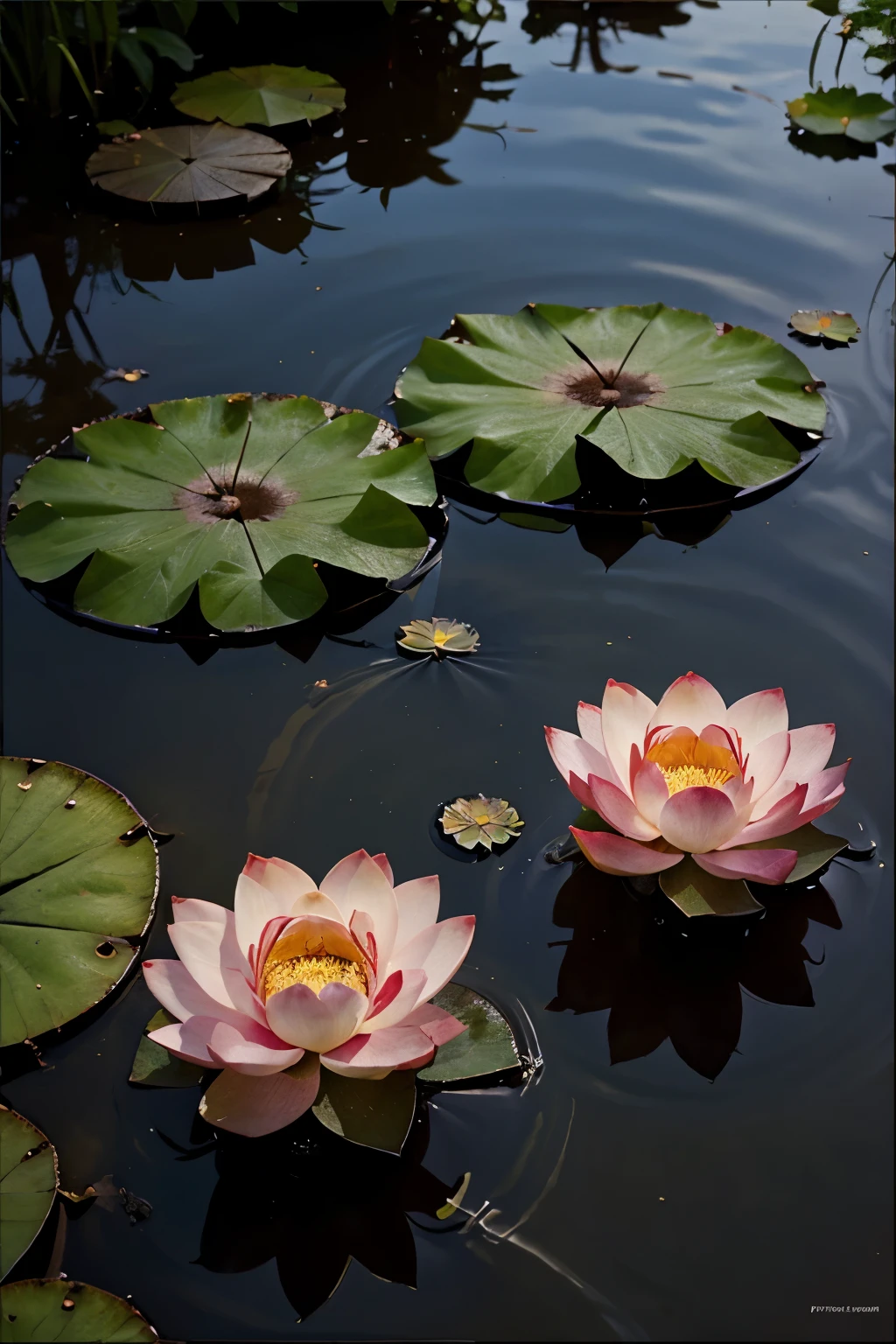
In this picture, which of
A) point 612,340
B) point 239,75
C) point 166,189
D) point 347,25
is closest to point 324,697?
point 612,340

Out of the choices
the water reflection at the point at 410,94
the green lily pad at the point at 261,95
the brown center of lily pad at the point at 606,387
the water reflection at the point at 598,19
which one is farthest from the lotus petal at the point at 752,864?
the water reflection at the point at 598,19

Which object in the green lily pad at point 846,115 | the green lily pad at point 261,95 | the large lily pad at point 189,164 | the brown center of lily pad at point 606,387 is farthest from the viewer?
the green lily pad at point 846,115

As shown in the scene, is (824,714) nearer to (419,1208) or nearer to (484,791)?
(484,791)

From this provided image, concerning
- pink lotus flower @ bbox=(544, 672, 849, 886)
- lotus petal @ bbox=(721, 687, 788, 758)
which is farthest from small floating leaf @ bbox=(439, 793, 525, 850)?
lotus petal @ bbox=(721, 687, 788, 758)

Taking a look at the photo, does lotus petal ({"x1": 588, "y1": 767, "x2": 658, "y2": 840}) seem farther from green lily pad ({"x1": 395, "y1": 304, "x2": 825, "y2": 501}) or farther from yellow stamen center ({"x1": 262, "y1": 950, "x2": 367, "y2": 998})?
green lily pad ({"x1": 395, "y1": 304, "x2": 825, "y2": 501})

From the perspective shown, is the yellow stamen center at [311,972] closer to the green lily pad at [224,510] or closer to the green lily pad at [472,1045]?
the green lily pad at [472,1045]

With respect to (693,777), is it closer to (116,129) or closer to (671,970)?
(671,970)

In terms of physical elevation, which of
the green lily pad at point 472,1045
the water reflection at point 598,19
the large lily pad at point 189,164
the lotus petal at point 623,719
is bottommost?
the green lily pad at point 472,1045

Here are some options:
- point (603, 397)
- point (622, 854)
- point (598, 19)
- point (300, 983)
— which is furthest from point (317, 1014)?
point (598, 19)
